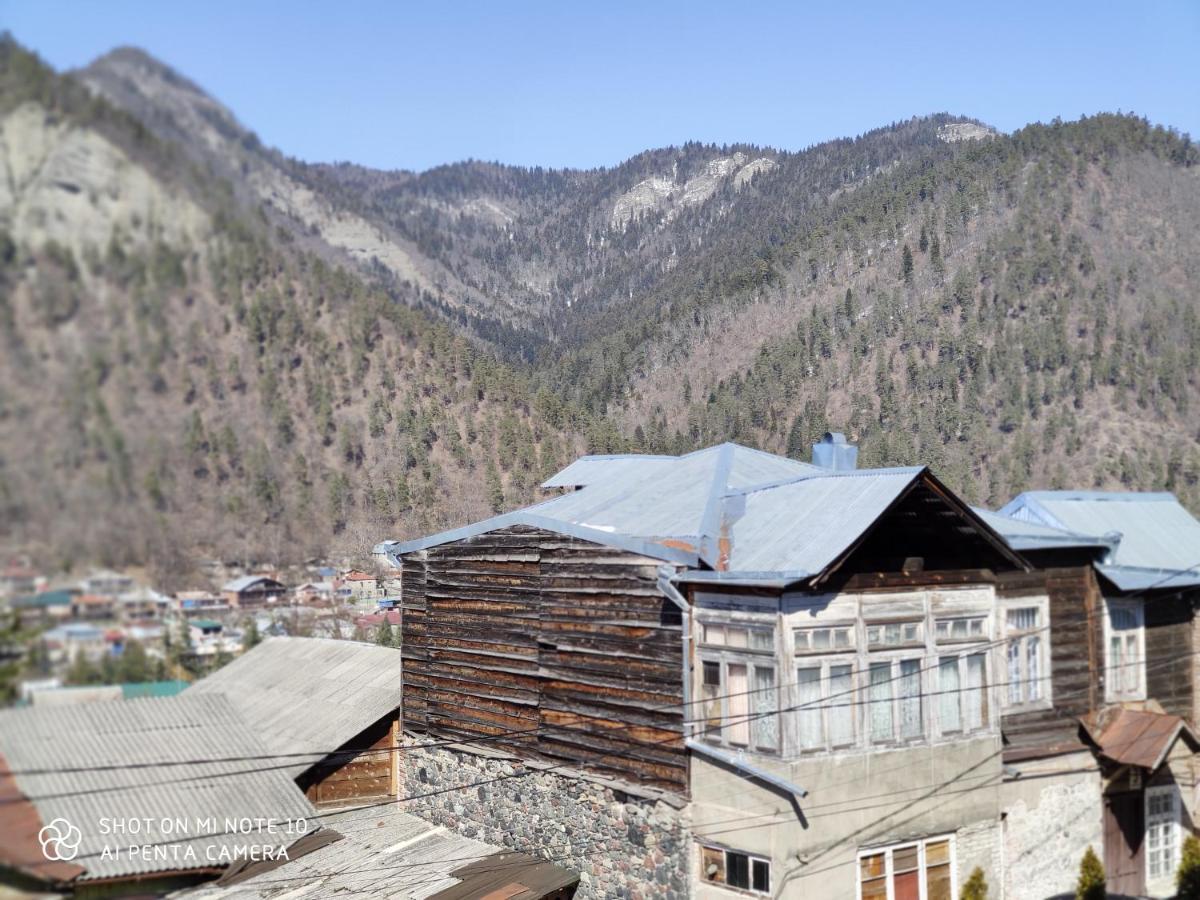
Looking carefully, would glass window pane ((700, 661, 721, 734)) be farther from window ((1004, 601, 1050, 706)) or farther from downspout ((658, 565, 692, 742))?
window ((1004, 601, 1050, 706))

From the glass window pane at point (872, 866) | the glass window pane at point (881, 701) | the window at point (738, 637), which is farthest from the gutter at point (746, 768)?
the glass window pane at point (872, 866)

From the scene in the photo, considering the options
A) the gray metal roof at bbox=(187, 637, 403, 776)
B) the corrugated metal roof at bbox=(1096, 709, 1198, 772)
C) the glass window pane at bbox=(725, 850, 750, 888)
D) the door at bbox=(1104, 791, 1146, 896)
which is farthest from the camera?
the gray metal roof at bbox=(187, 637, 403, 776)

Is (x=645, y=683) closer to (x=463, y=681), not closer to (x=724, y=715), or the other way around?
(x=724, y=715)

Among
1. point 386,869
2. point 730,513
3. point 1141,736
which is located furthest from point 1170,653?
point 386,869

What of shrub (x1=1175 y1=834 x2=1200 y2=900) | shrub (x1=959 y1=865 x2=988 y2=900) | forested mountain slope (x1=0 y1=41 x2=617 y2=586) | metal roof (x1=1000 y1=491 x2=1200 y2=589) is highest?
forested mountain slope (x1=0 y1=41 x2=617 y2=586)

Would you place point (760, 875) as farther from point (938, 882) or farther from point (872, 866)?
point (938, 882)

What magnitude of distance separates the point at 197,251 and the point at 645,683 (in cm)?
1137

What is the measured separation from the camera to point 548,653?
60.5 feet

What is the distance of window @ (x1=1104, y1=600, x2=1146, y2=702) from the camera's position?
64.1 ft

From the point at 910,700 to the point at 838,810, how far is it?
76.6 inches

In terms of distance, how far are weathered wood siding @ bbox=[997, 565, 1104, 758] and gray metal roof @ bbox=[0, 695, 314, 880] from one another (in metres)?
13.0

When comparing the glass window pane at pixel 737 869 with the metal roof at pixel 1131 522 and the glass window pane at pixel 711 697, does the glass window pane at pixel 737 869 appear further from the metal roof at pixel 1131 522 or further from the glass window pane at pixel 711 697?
the metal roof at pixel 1131 522

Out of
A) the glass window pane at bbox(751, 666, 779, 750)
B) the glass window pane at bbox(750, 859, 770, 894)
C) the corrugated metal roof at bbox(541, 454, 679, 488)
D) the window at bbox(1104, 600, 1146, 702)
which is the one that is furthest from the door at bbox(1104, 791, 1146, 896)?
the corrugated metal roof at bbox(541, 454, 679, 488)

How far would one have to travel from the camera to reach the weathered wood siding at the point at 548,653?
16328 millimetres
